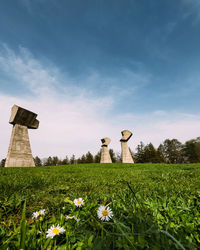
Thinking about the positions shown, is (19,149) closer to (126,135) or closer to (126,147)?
(126,147)

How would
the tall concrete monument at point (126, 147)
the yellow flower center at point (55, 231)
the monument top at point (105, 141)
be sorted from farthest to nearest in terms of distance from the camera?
the monument top at point (105, 141) < the tall concrete monument at point (126, 147) < the yellow flower center at point (55, 231)

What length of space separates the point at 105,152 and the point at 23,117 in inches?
454

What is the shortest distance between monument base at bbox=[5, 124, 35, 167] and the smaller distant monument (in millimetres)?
10110

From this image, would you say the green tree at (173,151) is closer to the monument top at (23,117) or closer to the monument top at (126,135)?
the monument top at (126,135)

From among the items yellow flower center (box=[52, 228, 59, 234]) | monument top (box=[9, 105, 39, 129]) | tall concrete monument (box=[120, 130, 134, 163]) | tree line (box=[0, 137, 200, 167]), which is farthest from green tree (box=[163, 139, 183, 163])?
yellow flower center (box=[52, 228, 59, 234])

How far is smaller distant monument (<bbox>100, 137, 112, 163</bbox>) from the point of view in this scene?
1772 cm

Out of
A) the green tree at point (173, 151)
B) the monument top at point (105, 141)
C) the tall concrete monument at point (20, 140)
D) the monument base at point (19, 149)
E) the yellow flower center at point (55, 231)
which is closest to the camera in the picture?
the yellow flower center at point (55, 231)

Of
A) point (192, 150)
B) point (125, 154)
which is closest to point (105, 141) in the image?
point (125, 154)

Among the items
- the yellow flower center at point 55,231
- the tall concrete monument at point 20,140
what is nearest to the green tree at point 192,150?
the tall concrete monument at point 20,140

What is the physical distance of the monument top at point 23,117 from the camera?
941 centimetres

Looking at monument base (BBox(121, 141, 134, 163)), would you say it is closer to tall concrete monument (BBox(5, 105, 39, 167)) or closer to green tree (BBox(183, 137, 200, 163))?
tall concrete monument (BBox(5, 105, 39, 167))

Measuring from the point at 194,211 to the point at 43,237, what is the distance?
1425 millimetres

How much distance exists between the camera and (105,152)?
18203 millimetres

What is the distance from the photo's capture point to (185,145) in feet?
159
